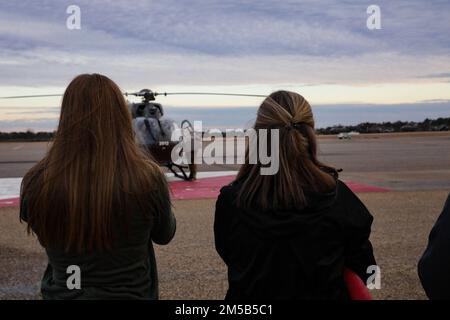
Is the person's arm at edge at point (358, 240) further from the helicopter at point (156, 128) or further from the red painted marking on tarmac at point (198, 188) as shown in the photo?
the helicopter at point (156, 128)

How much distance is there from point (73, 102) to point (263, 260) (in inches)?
44.6

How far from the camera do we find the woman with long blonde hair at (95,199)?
2387 mm

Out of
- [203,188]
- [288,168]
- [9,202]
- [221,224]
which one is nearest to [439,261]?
[288,168]

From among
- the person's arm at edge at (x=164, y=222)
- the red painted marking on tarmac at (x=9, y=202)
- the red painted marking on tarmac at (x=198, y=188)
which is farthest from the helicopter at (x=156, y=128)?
the person's arm at edge at (x=164, y=222)

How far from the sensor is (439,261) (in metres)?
1.89

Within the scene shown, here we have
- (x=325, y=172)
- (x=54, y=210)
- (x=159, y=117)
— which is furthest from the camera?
(x=159, y=117)

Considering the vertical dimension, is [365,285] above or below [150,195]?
below

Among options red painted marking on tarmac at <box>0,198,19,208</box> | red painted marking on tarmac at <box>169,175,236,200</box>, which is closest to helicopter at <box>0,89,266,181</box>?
red painted marking on tarmac at <box>169,175,236,200</box>

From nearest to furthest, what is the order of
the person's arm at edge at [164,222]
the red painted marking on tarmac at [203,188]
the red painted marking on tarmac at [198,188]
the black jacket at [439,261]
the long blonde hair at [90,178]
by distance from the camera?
1. the black jacket at [439,261]
2. the long blonde hair at [90,178]
3. the person's arm at edge at [164,222]
4. the red painted marking on tarmac at [198,188]
5. the red painted marking on tarmac at [203,188]

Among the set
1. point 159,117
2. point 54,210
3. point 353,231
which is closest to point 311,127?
point 353,231

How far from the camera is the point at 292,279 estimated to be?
243cm

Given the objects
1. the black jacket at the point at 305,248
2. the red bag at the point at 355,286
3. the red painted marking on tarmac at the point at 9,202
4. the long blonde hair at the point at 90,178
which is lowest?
the red painted marking on tarmac at the point at 9,202

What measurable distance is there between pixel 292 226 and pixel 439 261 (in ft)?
2.25
